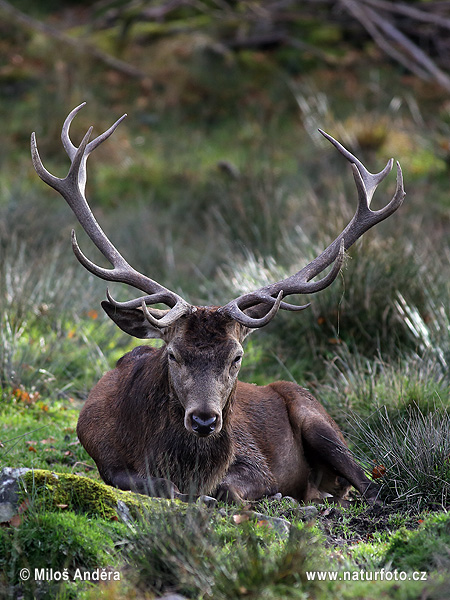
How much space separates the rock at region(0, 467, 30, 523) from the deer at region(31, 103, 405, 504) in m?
0.75

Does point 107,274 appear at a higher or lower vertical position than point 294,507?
higher

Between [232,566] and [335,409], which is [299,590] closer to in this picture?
[232,566]

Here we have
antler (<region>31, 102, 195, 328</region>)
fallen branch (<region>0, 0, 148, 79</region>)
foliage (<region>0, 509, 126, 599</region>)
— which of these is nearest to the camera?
foliage (<region>0, 509, 126, 599</region>)

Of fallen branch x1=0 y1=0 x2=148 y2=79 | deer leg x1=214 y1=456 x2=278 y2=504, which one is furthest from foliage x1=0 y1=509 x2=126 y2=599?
fallen branch x1=0 y1=0 x2=148 y2=79

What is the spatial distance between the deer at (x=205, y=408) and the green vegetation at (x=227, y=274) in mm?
342

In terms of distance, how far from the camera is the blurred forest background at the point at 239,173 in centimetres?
759

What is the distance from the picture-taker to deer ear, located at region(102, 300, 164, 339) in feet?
17.5

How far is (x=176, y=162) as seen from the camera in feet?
47.8

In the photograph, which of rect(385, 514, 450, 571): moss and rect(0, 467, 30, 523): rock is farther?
rect(0, 467, 30, 523): rock

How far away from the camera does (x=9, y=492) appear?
423 cm

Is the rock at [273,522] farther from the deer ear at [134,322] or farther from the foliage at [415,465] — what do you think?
the deer ear at [134,322]

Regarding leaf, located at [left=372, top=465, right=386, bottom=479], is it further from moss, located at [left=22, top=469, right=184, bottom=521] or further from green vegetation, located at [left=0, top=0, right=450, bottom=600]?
moss, located at [left=22, top=469, right=184, bottom=521]

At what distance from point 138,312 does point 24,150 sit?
10507mm

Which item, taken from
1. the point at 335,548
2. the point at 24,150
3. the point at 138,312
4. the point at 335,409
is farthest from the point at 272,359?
the point at 24,150
